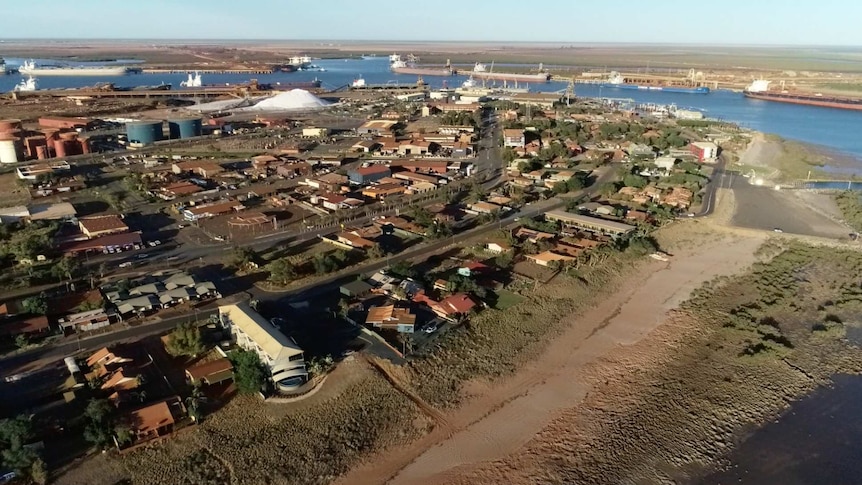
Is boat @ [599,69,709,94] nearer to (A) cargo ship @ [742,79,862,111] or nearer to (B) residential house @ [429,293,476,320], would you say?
(A) cargo ship @ [742,79,862,111]

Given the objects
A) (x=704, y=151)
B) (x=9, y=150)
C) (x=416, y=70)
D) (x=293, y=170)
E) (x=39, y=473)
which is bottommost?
(x=39, y=473)

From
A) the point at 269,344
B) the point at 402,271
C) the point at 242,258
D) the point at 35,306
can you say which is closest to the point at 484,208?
the point at 402,271

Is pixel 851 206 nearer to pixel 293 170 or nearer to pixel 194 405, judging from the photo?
pixel 293 170

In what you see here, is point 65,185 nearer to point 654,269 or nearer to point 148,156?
point 148,156

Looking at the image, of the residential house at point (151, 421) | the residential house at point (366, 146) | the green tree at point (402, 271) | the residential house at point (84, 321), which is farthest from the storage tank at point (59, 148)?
the residential house at point (151, 421)

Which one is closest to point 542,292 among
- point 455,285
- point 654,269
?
point 455,285

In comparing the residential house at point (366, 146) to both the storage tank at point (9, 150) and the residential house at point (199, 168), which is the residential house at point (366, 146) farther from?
the storage tank at point (9, 150)

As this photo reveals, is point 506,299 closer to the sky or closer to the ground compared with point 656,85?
closer to the ground
